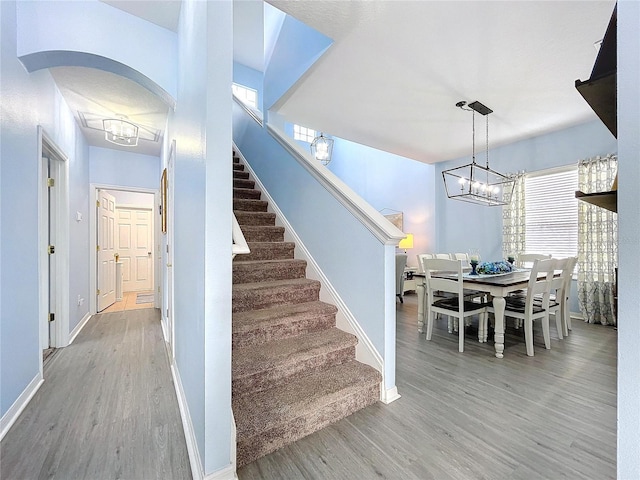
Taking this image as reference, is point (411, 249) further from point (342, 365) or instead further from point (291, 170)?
point (342, 365)

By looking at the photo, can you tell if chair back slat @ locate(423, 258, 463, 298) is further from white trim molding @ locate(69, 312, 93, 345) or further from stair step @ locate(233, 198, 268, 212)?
white trim molding @ locate(69, 312, 93, 345)

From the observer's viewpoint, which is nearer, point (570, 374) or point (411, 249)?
point (570, 374)

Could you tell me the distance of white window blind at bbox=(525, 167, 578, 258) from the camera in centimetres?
418

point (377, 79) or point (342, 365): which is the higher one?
point (377, 79)

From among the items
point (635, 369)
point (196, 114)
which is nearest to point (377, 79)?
point (196, 114)

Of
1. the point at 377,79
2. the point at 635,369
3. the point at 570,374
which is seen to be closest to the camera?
the point at 635,369

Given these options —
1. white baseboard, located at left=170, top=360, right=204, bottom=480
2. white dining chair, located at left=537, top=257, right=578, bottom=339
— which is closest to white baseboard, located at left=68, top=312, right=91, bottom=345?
white baseboard, located at left=170, top=360, right=204, bottom=480

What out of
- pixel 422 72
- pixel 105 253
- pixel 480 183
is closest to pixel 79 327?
pixel 105 253

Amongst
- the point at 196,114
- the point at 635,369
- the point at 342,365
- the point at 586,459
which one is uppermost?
the point at 196,114

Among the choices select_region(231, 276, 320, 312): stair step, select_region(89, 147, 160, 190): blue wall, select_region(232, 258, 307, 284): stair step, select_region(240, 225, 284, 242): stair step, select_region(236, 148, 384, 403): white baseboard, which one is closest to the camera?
select_region(236, 148, 384, 403): white baseboard

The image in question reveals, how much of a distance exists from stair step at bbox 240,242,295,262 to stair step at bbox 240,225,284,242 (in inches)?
7.3

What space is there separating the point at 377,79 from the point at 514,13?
1.20 metres

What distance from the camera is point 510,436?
161cm

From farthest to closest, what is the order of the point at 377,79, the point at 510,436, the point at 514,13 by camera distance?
the point at 377,79
the point at 514,13
the point at 510,436
